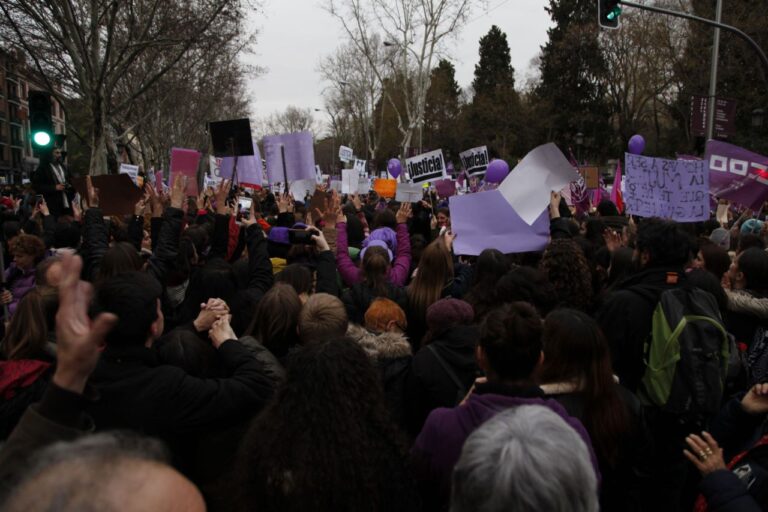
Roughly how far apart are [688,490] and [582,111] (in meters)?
45.5

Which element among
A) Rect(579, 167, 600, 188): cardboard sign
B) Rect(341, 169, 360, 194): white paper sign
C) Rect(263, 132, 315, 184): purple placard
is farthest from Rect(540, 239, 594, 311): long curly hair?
Rect(341, 169, 360, 194): white paper sign

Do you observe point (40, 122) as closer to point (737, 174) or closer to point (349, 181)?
point (349, 181)

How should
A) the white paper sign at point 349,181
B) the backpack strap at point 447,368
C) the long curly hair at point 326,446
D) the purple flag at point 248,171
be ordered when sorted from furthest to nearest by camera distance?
1. the white paper sign at point 349,181
2. the purple flag at point 248,171
3. the backpack strap at point 447,368
4. the long curly hair at point 326,446

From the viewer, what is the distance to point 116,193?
20.2 feet

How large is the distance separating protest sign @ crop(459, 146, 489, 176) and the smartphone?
18.8ft

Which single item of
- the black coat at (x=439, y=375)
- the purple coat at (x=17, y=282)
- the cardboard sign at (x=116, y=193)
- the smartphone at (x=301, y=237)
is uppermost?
the cardboard sign at (x=116, y=193)

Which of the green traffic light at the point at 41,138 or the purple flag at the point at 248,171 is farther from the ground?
the green traffic light at the point at 41,138

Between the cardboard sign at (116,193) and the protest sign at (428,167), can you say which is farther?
the protest sign at (428,167)

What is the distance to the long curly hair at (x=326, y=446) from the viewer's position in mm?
1739

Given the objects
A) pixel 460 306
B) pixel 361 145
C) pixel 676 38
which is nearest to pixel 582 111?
pixel 676 38

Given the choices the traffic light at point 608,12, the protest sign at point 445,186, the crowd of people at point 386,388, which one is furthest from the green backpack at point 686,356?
the traffic light at point 608,12

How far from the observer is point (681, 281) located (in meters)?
3.24

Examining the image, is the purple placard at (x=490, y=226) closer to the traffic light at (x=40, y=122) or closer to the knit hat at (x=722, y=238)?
the knit hat at (x=722, y=238)

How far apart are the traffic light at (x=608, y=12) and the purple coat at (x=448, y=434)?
34.8ft
